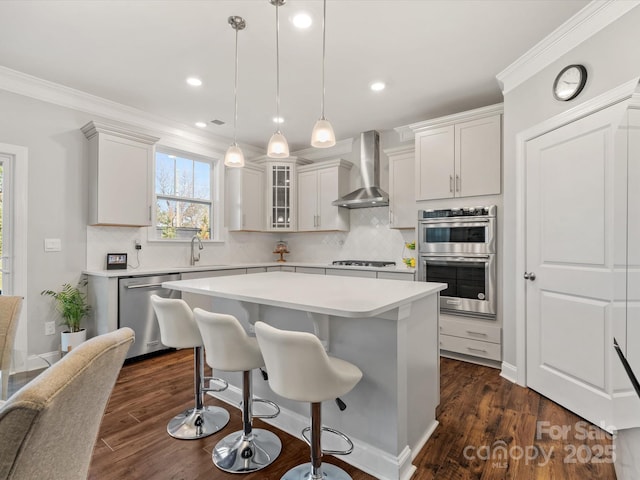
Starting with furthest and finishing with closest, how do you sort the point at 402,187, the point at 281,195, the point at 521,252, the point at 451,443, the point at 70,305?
the point at 281,195, the point at 402,187, the point at 70,305, the point at 521,252, the point at 451,443

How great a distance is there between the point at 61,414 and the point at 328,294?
4.18 ft

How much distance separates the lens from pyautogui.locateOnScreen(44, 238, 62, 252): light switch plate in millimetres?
3152

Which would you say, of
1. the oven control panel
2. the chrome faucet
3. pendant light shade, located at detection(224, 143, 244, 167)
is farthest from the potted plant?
the oven control panel

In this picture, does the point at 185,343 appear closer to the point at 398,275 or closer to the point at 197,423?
the point at 197,423

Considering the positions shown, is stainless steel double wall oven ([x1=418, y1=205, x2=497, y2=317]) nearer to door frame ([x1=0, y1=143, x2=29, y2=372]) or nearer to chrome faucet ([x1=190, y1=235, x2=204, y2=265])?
chrome faucet ([x1=190, y1=235, x2=204, y2=265])

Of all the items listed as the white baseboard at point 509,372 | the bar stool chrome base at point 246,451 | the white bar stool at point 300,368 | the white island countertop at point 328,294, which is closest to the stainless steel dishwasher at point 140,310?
the white island countertop at point 328,294

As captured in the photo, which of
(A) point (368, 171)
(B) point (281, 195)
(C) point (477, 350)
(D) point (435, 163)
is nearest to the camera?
(C) point (477, 350)

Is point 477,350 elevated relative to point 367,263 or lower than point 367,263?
lower

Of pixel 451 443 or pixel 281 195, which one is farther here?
pixel 281 195

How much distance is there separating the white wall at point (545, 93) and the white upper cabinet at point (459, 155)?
24 centimetres

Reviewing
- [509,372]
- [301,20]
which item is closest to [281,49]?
[301,20]

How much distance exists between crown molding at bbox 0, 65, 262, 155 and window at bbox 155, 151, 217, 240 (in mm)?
234

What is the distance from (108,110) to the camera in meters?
3.58

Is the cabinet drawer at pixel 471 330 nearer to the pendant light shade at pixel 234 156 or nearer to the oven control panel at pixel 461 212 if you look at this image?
the oven control panel at pixel 461 212
